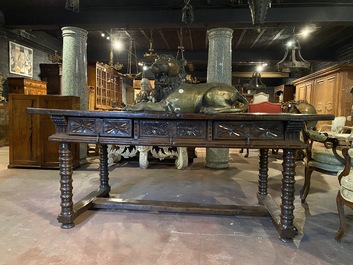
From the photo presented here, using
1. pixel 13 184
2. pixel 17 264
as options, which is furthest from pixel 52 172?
pixel 17 264

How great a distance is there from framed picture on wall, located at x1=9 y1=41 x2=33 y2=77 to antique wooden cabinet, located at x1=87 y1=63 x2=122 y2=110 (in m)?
1.65

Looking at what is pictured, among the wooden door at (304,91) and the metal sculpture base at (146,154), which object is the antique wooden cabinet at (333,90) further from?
the metal sculpture base at (146,154)

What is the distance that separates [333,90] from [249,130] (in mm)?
5995

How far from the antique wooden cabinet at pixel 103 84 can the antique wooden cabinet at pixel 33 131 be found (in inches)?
126

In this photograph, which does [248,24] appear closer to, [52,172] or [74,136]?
[74,136]

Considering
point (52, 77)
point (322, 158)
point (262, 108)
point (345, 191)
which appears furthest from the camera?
point (52, 77)

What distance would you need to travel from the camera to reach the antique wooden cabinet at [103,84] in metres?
7.85

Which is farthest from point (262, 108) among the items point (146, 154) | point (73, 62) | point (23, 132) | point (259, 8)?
point (23, 132)

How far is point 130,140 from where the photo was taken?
191 centimetres

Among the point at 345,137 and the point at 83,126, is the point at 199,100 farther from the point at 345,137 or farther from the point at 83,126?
the point at 345,137

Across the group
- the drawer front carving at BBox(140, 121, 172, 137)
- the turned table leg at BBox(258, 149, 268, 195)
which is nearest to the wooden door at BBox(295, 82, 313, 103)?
the turned table leg at BBox(258, 149, 268, 195)

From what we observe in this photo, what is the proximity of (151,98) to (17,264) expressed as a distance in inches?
58.1

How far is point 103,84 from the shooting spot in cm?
864

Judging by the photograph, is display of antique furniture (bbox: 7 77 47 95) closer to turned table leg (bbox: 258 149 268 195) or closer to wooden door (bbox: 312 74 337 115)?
turned table leg (bbox: 258 149 268 195)
